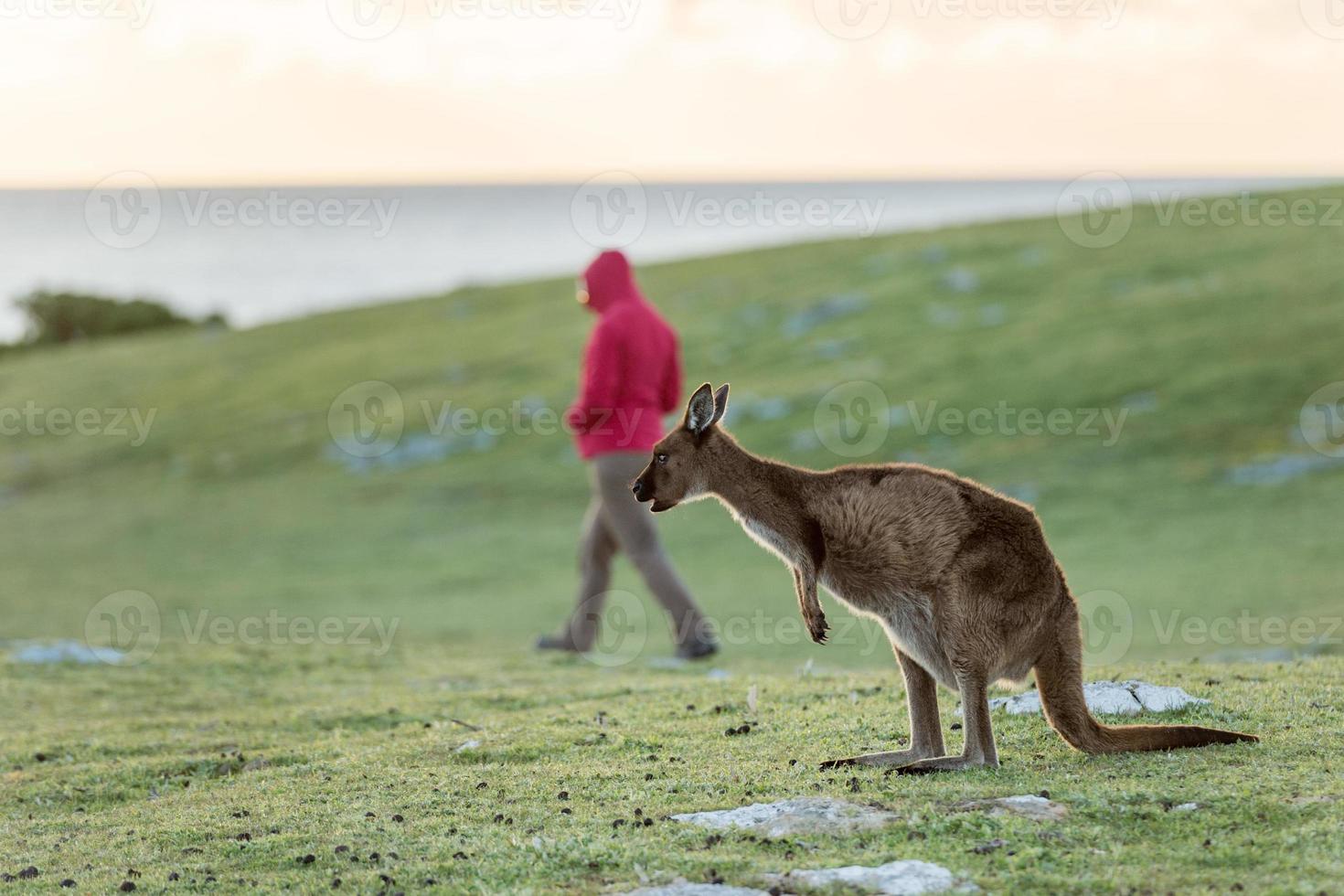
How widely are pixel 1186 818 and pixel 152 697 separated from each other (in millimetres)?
10313

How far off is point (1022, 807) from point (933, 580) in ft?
3.82

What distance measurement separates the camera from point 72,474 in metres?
40.3

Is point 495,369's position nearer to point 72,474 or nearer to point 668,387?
point 72,474

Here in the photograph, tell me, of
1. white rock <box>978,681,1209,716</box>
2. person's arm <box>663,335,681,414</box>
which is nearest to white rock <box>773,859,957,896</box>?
white rock <box>978,681,1209,716</box>

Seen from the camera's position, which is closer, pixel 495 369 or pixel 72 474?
pixel 72 474

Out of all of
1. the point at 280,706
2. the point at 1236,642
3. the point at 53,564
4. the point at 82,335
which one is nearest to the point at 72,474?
the point at 53,564

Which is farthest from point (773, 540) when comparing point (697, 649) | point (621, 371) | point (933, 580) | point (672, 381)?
point (697, 649)

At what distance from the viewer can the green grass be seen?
6117 millimetres

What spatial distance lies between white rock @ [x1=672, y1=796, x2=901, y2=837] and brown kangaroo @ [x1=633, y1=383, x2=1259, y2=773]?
715mm

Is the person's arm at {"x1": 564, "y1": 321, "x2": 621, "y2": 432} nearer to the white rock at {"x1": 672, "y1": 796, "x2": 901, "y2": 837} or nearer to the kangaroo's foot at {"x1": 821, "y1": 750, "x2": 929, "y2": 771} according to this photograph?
the kangaroo's foot at {"x1": 821, "y1": 750, "x2": 929, "y2": 771}

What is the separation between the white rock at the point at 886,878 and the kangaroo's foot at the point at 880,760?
169cm

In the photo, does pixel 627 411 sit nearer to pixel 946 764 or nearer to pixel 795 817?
pixel 946 764

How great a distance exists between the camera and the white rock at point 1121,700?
28.2ft

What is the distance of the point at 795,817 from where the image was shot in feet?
21.7
